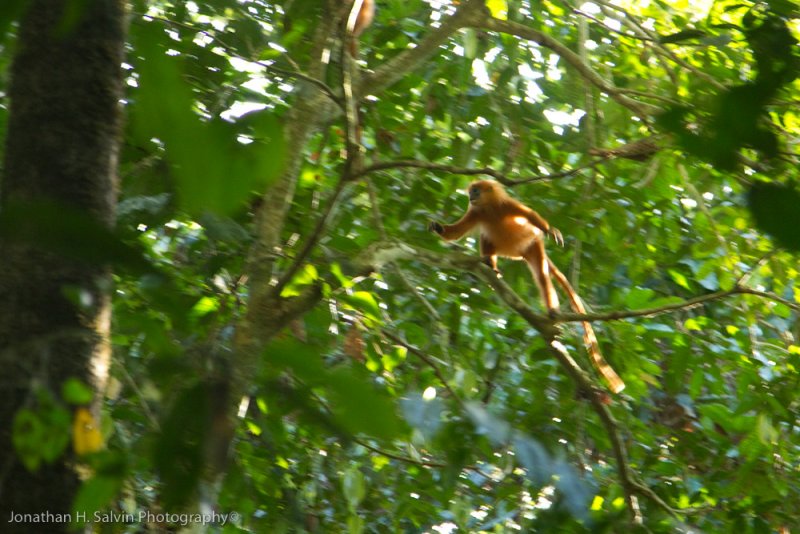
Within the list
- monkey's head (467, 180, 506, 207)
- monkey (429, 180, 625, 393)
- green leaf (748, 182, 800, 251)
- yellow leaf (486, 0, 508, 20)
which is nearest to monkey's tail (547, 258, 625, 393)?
monkey (429, 180, 625, 393)

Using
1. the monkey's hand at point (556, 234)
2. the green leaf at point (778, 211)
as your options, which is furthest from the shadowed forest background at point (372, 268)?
the monkey's hand at point (556, 234)

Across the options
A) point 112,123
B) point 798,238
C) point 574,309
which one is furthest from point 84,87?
point 574,309

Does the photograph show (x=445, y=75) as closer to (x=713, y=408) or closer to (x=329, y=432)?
(x=713, y=408)

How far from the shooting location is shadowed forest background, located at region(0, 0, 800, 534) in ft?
1.89

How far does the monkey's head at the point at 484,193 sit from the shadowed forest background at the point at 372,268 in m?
0.20

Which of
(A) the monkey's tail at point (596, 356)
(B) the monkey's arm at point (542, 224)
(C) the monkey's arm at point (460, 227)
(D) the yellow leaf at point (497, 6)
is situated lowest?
(C) the monkey's arm at point (460, 227)

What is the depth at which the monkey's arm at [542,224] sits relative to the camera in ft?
11.4

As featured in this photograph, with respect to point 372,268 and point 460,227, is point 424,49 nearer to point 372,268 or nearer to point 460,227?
point 372,268

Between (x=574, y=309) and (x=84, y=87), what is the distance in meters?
2.64

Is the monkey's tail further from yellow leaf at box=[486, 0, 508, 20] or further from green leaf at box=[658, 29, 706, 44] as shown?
green leaf at box=[658, 29, 706, 44]

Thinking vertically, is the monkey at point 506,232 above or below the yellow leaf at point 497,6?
below

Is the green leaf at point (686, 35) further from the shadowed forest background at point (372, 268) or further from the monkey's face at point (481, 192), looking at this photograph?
the monkey's face at point (481, 192)

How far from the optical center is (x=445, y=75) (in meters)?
3.63

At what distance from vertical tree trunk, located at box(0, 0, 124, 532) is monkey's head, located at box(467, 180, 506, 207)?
3.14m
